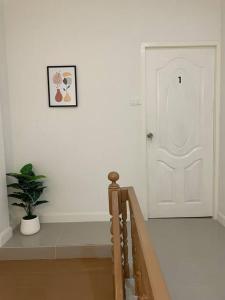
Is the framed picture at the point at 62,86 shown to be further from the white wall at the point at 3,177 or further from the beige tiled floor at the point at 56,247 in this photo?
the beige tiled floor at the point at 56,247

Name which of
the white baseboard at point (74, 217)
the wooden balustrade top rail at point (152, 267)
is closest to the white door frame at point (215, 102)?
the white baseboard at point (74, 217)

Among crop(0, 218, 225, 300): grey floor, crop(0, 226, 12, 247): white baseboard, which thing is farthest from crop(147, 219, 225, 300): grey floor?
crop(0, 226, 12, 247): white baseboard

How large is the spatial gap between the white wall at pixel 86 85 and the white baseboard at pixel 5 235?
520mm

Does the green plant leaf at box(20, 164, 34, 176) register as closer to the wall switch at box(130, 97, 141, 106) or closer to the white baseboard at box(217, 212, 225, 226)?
the wall switch at box(130, 97, 141, 106)

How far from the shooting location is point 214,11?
3.19 meters

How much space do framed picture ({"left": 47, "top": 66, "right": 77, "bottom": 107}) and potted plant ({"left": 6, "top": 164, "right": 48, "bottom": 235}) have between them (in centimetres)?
86

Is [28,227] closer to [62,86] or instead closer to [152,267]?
[62,86]

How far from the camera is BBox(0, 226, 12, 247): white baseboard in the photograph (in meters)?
2.83

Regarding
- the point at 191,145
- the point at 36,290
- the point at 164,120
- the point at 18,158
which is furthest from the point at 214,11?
the point at 36,290

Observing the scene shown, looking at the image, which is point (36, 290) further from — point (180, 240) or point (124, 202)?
point (180, 240)

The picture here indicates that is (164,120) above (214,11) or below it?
below

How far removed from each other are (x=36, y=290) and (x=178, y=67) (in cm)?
282

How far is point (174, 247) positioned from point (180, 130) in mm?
1410

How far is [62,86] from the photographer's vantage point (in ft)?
10.8
